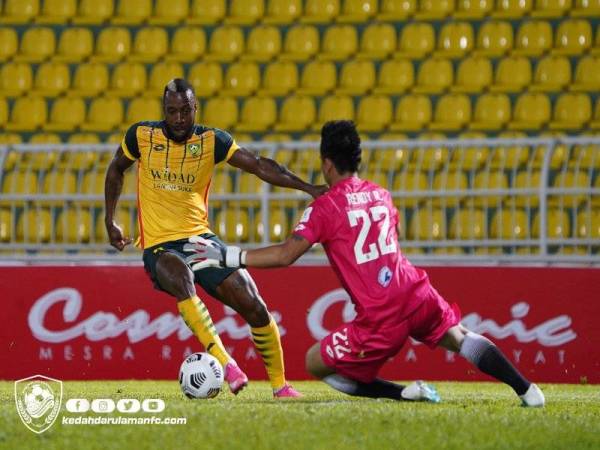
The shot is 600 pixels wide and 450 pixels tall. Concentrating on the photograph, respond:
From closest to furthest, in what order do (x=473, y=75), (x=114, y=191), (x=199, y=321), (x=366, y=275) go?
(x=366, y=275) → (x=199, y=321) → (x=114, y=191) → (x=473, y=75)

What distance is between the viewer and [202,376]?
25.3ft

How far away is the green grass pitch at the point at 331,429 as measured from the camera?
230 inches

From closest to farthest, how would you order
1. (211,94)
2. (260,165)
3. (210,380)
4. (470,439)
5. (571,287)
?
(470,439) < (210,380) < (260,165) < (571,287) < (211,94)

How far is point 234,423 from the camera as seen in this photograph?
6.19 meters

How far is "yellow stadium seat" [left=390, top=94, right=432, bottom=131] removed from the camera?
50.4 ft

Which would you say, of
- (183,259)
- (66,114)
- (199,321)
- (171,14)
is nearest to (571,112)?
(171,14)

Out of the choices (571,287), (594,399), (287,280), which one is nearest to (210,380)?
(594,399)

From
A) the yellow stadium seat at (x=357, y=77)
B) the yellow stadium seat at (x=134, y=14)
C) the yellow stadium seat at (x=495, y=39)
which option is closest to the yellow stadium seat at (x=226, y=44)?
the yellow stadium seat at (x=134, y=14)

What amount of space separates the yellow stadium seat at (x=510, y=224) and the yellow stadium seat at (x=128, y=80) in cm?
654

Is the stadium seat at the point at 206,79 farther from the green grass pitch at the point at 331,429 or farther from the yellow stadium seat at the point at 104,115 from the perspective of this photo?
the green grass pitch at the point at 331,429

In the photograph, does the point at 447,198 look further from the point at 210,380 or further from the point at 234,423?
the point at 234,423

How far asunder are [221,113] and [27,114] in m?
2.67

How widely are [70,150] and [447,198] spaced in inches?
147

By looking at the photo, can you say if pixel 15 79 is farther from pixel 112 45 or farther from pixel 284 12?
pixel 284 12
